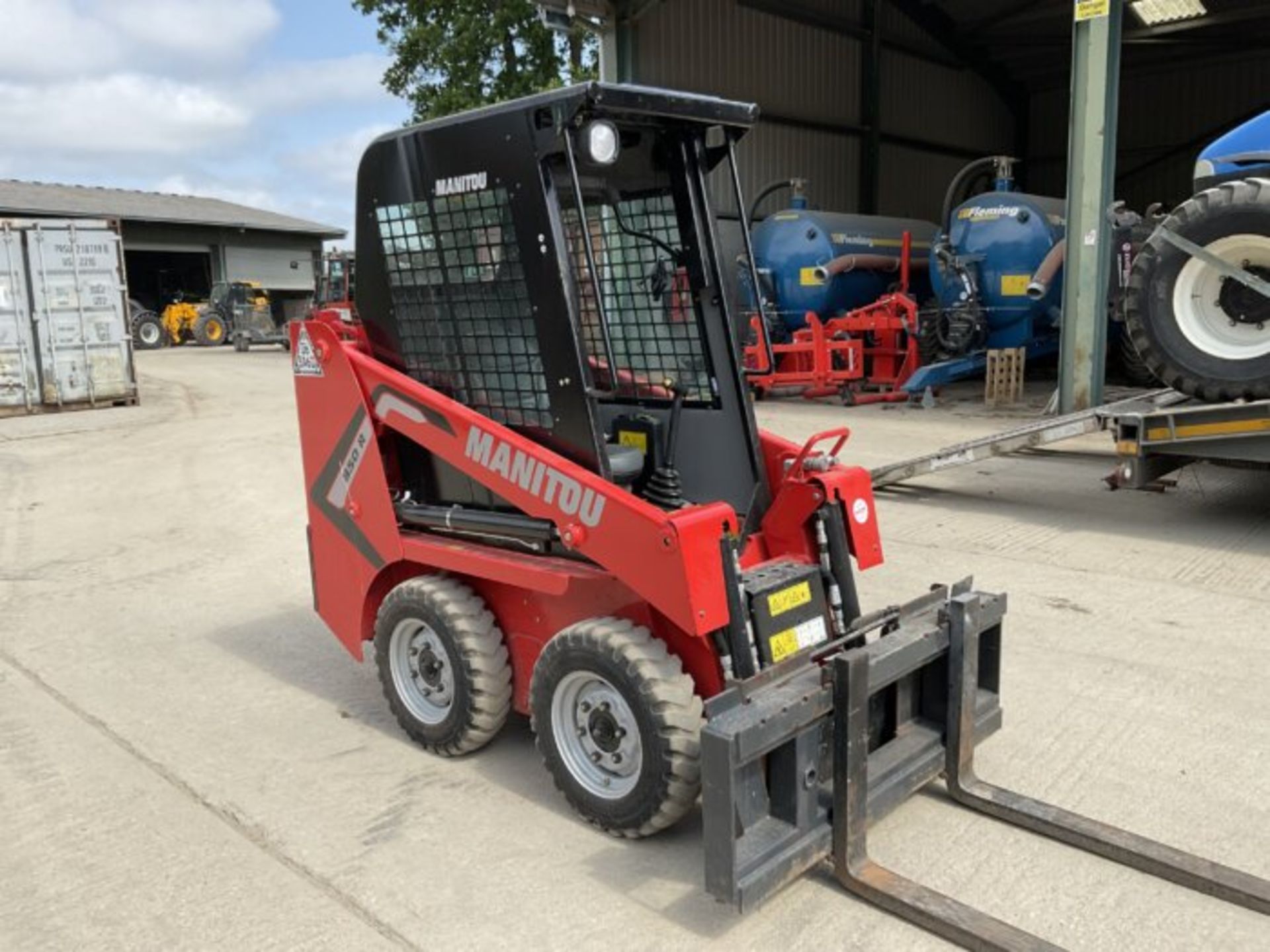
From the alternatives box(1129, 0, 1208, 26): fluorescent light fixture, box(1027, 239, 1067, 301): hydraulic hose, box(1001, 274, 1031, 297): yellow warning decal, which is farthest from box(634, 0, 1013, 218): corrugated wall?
box(1027, 239, 1067, 301): hydraulic hose

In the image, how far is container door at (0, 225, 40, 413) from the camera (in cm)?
1506

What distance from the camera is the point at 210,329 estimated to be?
32719mm

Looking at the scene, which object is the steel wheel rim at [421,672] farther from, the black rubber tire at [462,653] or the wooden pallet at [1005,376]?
the wooden pallet at [1005,376]

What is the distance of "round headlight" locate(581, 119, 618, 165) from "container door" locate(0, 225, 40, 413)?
14884 mm

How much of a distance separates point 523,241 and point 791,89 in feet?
55.8

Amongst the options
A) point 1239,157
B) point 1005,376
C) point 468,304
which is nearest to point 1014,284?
point 1005,376

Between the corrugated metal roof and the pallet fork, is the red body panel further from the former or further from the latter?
the corrugated metal roof

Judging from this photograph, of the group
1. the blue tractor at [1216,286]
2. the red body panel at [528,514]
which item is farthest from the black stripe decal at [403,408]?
the blue tractor at [1216,286]

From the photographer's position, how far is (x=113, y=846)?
10.9 feet

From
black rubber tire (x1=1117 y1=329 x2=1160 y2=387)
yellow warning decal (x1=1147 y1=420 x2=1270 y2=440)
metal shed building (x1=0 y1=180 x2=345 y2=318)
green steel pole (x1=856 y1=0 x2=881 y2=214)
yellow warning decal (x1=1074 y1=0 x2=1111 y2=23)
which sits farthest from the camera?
metal shed building (x1=0 y1=180 x2=345 y2=318)

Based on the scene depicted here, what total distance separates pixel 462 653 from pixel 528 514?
539mm

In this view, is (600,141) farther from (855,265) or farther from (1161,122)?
(1161,122)

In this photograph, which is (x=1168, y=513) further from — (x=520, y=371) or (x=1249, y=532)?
(x=520, y=371)

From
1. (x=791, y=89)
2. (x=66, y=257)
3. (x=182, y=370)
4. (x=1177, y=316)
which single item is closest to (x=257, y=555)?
(x=1177, y=316)
